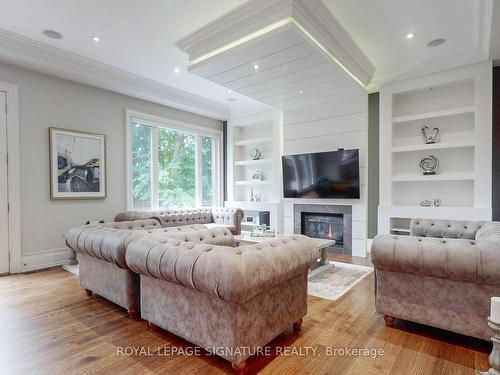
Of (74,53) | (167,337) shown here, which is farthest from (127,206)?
(167,337)

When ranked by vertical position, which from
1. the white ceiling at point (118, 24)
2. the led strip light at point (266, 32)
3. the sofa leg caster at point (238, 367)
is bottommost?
the sofa leg caster at point (238, 367)

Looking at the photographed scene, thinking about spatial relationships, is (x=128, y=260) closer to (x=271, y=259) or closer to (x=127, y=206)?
(x=271, y=259)

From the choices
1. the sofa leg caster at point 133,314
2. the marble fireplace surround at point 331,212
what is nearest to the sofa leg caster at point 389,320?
the sofa leg caster at point 133,314

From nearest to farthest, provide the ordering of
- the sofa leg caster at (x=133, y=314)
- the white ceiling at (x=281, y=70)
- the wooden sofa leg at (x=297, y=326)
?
the wooden sofa leg at (x=297, y=326)
the sofa leg caster at (x=133, y=314)
the white ceiling at (x=281, y=70)

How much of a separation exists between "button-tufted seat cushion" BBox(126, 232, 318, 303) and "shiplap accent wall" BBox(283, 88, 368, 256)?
3198 mm

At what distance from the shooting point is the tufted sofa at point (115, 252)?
8.02ft

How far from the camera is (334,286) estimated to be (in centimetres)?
350

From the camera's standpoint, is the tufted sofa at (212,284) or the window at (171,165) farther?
the window at (171,165)

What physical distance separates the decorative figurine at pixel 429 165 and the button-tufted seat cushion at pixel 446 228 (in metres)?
1.04

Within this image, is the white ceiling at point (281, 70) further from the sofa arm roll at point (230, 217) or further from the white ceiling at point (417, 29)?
the sofa arm roll at point (230, 217)

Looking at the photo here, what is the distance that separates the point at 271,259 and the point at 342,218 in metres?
3.93

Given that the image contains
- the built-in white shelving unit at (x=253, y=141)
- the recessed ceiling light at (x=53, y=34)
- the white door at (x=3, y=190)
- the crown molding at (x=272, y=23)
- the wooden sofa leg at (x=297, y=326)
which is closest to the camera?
the wooden sofa leg at (x=297, y=326)

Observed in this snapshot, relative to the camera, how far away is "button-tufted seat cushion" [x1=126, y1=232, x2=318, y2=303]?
165cm

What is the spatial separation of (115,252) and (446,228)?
3.95m
